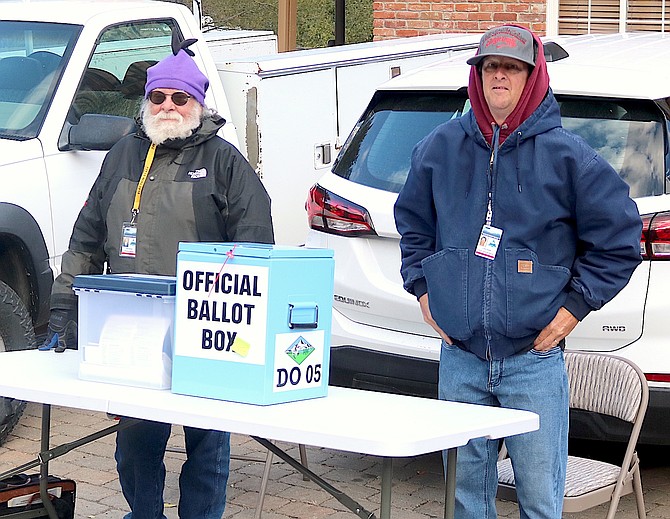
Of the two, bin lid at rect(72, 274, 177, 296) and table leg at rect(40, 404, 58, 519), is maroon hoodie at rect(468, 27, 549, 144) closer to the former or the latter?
bin lid at rect(72, 274, 177, 296)

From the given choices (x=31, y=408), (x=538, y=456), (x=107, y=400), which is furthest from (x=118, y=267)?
(x=31, y=408)

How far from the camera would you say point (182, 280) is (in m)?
3.55

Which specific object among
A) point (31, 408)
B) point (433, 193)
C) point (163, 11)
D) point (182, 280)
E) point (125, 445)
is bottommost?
point (31, 408)

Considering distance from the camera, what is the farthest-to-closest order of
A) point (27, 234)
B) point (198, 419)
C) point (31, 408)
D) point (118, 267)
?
point (31, 408) → point (27, 234) → point (118, 267) → point (198, 419)

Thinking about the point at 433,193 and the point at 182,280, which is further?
the point at 433,193

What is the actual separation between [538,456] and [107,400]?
51.1 inches

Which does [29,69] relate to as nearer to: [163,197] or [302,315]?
[163,197]

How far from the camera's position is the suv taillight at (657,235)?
4473mm

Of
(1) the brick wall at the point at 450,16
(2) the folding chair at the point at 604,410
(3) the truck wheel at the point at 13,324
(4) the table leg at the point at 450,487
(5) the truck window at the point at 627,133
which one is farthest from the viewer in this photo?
(1) the brick wall at the point at 450,16

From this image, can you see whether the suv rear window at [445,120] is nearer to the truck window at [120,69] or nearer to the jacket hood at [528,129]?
the jacket hood at [528,129]

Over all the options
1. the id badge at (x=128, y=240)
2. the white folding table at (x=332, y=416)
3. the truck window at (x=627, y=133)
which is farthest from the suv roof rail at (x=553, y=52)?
the white folding table at (x=332, y=416)

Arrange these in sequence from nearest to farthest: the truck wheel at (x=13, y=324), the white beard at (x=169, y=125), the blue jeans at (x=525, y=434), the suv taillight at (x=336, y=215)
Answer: the blue jeans at (x=525, y=434) < the white beard at (x=169, y=125) < the suv taillight at (x=336, y=215) < the truck wheel at (x=13, y=324)

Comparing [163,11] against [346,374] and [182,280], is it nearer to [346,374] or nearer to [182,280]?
[346,374]

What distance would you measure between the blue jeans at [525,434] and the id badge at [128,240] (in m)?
1.21
